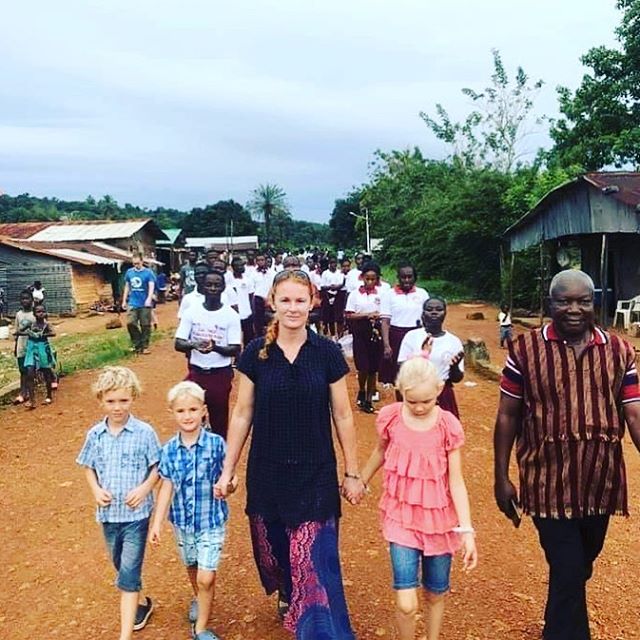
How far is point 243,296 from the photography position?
1120 cm

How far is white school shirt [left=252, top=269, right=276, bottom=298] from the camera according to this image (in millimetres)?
11594

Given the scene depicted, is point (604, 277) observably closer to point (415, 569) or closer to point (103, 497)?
point (415, 569)

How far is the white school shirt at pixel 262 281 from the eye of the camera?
1159cm

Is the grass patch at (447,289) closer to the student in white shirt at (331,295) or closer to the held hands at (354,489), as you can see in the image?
the student in white shirt at (331,295)

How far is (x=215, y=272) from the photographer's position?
5.56m

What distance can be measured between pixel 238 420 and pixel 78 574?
183 centimetres

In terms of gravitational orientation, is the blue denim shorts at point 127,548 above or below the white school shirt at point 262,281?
below

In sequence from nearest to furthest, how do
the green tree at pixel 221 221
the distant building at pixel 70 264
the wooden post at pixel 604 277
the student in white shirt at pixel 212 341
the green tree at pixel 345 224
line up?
the student in white shirt at pixel 212 341 < the wooden post at pixel 604 277 < the distant building at pixel 70 264 < the green tree at pixel 345 224 < the green tree at pixel 221 221

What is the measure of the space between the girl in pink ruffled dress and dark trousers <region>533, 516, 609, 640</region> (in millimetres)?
340

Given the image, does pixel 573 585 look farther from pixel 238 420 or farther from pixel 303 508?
pixel 238 420

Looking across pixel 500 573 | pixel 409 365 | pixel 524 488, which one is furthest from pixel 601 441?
pixel 500 573

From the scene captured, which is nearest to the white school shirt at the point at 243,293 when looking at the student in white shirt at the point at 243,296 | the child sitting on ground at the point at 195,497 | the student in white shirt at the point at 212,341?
the student in white shirt at the point at 243,296

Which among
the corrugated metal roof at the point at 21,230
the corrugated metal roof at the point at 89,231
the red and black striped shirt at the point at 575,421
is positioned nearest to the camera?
the red and black striped shirt at the point at 575,421

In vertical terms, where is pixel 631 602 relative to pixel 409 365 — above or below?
below
